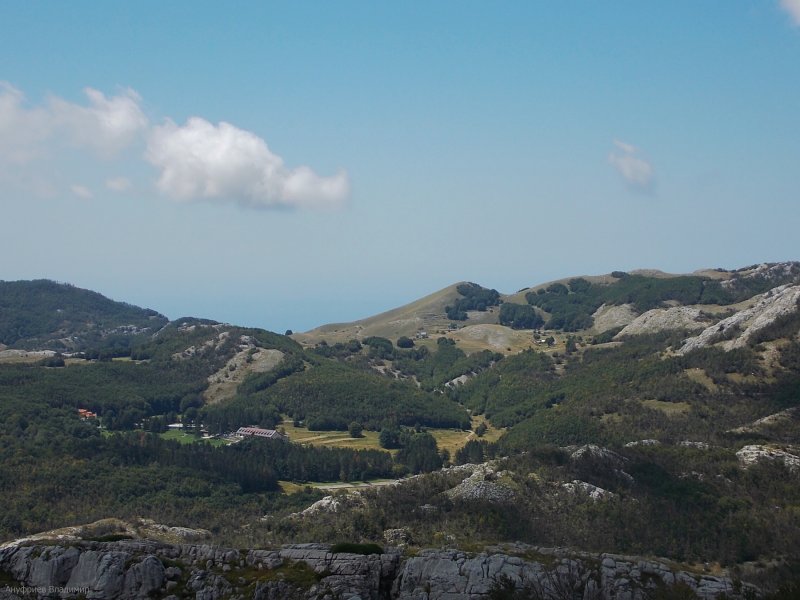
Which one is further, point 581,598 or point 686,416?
point 686,416

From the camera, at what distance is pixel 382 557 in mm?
66312

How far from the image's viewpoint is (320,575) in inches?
2527

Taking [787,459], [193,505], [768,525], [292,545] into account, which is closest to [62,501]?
[193,505]

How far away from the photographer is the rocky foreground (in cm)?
6266

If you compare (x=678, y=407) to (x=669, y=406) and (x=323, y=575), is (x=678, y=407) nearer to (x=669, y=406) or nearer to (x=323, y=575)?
(x=669, y=406)

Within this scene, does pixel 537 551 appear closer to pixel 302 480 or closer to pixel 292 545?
pixel 292 545

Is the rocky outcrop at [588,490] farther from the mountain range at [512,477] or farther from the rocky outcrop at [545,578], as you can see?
the rocky outcrop at [545,578]

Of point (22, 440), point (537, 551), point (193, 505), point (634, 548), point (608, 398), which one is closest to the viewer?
point (537, 551)

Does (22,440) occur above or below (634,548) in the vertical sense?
above

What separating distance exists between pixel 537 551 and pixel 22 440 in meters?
123

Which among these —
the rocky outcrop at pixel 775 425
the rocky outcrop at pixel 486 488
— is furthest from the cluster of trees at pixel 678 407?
the rocky outcrop at pixel 486 488

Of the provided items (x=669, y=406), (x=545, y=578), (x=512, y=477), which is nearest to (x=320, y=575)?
(x=545, y=578)

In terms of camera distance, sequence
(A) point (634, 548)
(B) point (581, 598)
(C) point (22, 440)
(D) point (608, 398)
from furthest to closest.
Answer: (D) point (608, 398)
(C) point (22, 440)
(A) point (634, 548)
(B) point (581, 598)

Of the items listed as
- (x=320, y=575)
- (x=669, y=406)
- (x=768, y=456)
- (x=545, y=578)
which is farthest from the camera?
(x=669, y=406)
